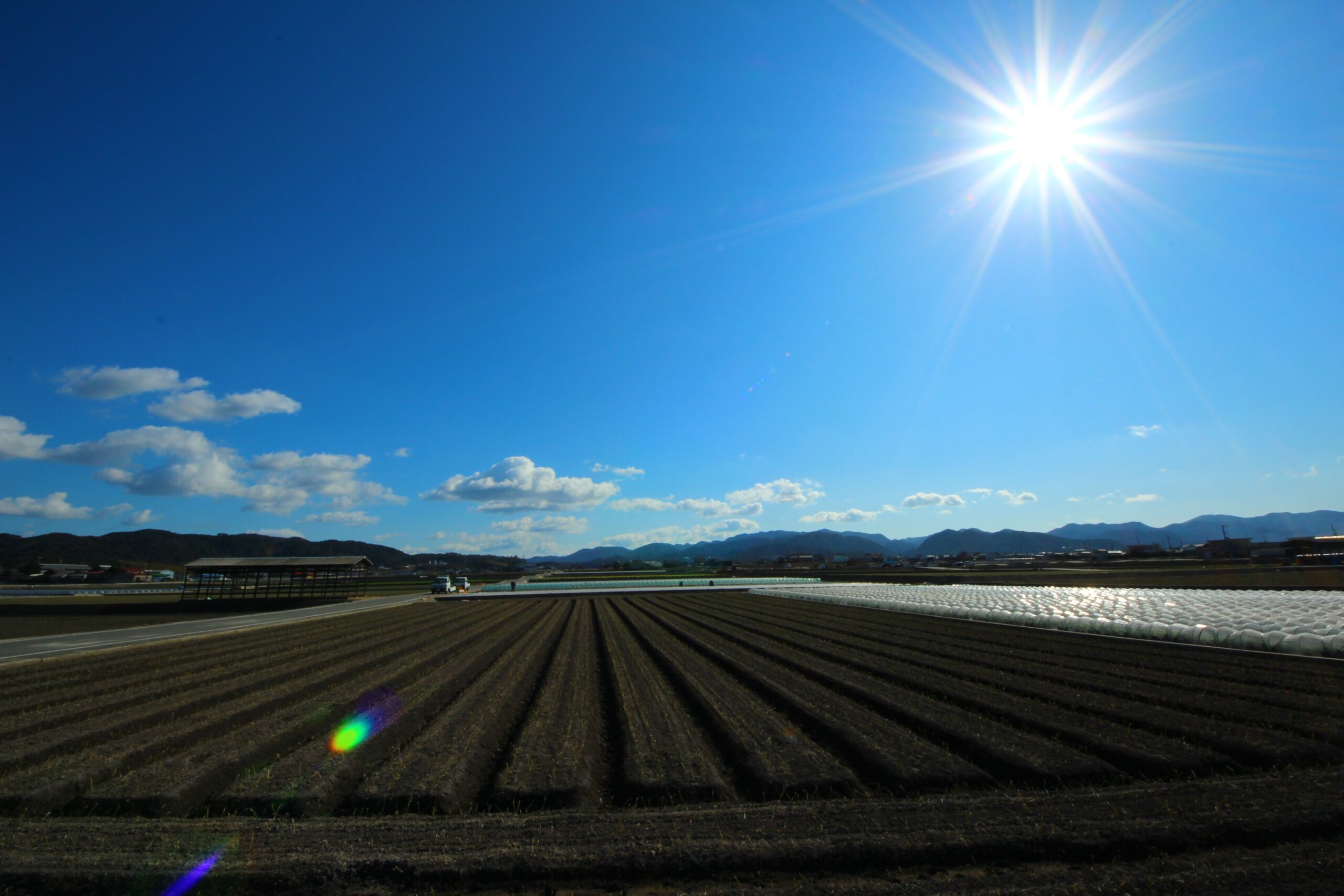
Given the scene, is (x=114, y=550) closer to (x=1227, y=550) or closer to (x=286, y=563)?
(x=286, y=563)

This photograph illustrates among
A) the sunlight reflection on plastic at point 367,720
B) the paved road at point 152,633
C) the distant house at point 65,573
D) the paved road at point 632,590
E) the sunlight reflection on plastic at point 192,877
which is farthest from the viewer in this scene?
the distant house at point 65,573

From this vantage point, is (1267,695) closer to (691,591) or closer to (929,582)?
(691,591)

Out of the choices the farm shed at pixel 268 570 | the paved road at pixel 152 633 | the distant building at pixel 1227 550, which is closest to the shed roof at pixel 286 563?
the farm shed at pixel 268 570

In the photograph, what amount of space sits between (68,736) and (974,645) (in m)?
21.6

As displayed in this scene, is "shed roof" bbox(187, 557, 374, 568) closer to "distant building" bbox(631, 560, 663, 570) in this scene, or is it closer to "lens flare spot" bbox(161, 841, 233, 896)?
"lens flare spot" bbox(161, 841, 233, 896)

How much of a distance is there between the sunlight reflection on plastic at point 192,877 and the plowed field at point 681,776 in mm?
51

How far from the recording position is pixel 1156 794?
6746 millimetres

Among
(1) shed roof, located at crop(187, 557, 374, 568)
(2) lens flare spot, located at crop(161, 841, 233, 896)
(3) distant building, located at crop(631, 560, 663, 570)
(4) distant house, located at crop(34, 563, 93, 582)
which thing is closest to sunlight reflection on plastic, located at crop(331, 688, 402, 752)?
(2) lens flare spot, located at crop(161, 841, 233, 896)

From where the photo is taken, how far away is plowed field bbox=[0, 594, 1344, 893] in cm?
555

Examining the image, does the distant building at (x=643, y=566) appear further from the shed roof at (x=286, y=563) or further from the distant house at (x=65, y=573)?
the shed roof at (x=286, y=563)

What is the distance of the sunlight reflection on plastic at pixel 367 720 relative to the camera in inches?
367

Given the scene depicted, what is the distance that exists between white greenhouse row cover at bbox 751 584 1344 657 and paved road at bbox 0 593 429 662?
105 ft

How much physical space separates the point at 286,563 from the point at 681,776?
4460 centimetres

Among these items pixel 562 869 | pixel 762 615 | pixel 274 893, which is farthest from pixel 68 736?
pixel 762 615
